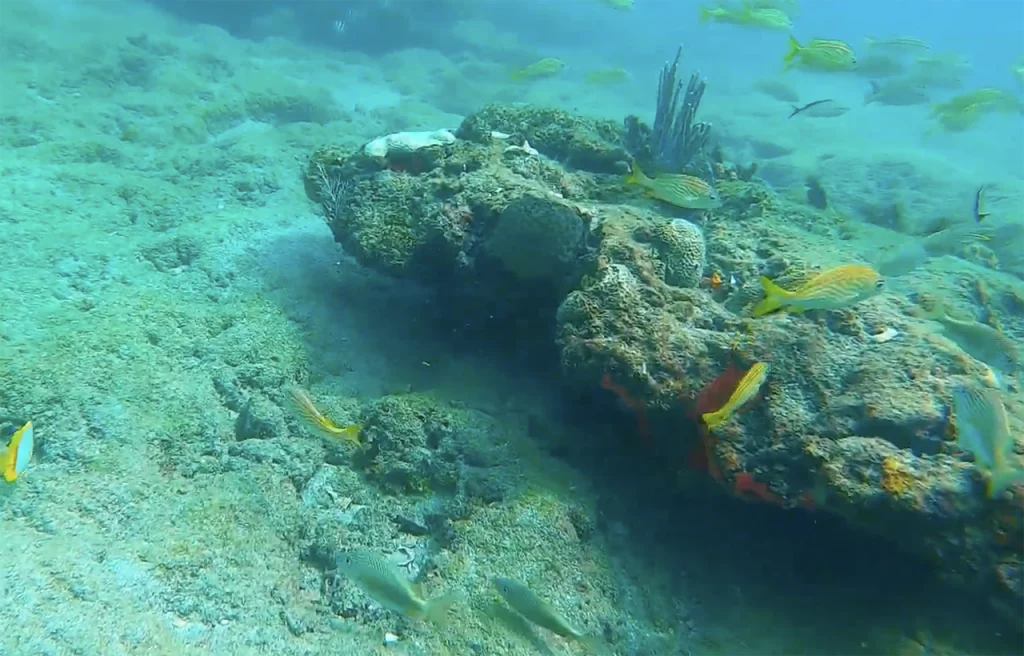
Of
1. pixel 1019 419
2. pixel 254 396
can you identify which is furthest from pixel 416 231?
pixel 1019 419

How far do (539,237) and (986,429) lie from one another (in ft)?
9.01

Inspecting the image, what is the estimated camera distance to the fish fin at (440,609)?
10.1 ft

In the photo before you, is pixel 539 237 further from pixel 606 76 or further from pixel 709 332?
pixel 606 76

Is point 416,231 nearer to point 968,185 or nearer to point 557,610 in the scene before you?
point 557,610

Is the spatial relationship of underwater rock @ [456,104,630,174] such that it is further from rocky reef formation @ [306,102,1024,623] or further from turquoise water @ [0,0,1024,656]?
rocky reef formation @ [306,102,1024,623]

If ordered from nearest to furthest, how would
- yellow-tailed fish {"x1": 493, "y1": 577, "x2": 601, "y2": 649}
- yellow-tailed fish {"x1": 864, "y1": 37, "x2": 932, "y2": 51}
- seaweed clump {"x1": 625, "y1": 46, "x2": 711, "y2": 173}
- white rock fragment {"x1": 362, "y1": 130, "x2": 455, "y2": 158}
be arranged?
yellow-tailed fish {"x1": 493, "y1": 577, "x2": 601, "y2": 649}, white rock fragment {"x1": 362, "y1": 130, "x2": 455, "y2": 158}, seaweed clump {"x1": 625, "y1": 46, "x2": 711, "y2": 173}, yellow-tailed fish {"x1": 864, "y1": 37, "x2": 932, "y2": 51}

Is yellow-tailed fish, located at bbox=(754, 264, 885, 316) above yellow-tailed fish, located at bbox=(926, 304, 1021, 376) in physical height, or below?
above

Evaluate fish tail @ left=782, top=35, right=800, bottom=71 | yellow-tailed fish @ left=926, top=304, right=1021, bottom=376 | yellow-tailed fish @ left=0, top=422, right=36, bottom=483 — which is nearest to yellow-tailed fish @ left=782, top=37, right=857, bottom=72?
fish tail @ left=782, top=35, right=800, bottom=71

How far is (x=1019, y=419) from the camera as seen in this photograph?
11.7ft

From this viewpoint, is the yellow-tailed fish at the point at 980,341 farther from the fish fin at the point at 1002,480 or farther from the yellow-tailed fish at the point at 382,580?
the yellow-tailed fish at the point at 382,580

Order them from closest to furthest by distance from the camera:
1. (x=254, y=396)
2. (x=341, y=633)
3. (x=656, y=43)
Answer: (x=341, y=633), (x=254, y=396), (x=656, y=43)

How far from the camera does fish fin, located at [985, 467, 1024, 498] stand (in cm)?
289

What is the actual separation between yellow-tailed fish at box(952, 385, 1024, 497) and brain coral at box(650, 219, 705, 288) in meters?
1.97

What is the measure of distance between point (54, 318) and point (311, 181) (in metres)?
2.50
